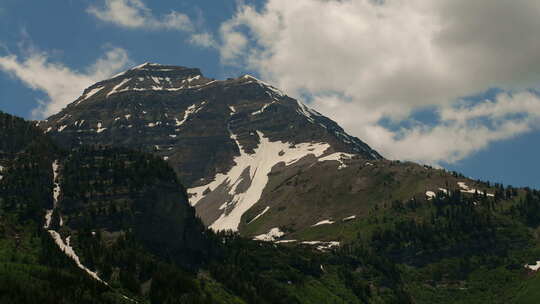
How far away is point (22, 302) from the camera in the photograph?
655 ft
